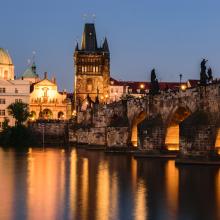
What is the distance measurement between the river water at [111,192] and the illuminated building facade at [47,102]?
2811 inches

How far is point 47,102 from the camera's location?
371 feet

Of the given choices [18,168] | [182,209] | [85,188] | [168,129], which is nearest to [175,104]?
[168,129]

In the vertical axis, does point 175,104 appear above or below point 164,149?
above

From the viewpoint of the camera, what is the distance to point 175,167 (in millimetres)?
38156

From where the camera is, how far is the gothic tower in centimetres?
12531

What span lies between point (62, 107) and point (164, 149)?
66990 millimetres

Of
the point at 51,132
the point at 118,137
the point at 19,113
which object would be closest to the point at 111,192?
the point at 118,137

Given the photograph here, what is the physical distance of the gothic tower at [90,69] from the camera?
12531cm

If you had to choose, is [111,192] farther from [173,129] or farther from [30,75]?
[30,75]

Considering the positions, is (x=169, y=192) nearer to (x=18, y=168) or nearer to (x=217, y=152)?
(x=217, y=152)

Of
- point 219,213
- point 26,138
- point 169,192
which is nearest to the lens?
point 219,213

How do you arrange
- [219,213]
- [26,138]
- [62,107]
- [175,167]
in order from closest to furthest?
[219,213] < [175,167] < [26,138] < [62,107]

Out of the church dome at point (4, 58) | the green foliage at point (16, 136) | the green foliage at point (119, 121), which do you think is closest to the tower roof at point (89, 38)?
the church dome at point (4, 58)

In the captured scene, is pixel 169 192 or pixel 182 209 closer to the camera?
pixel 182 209
